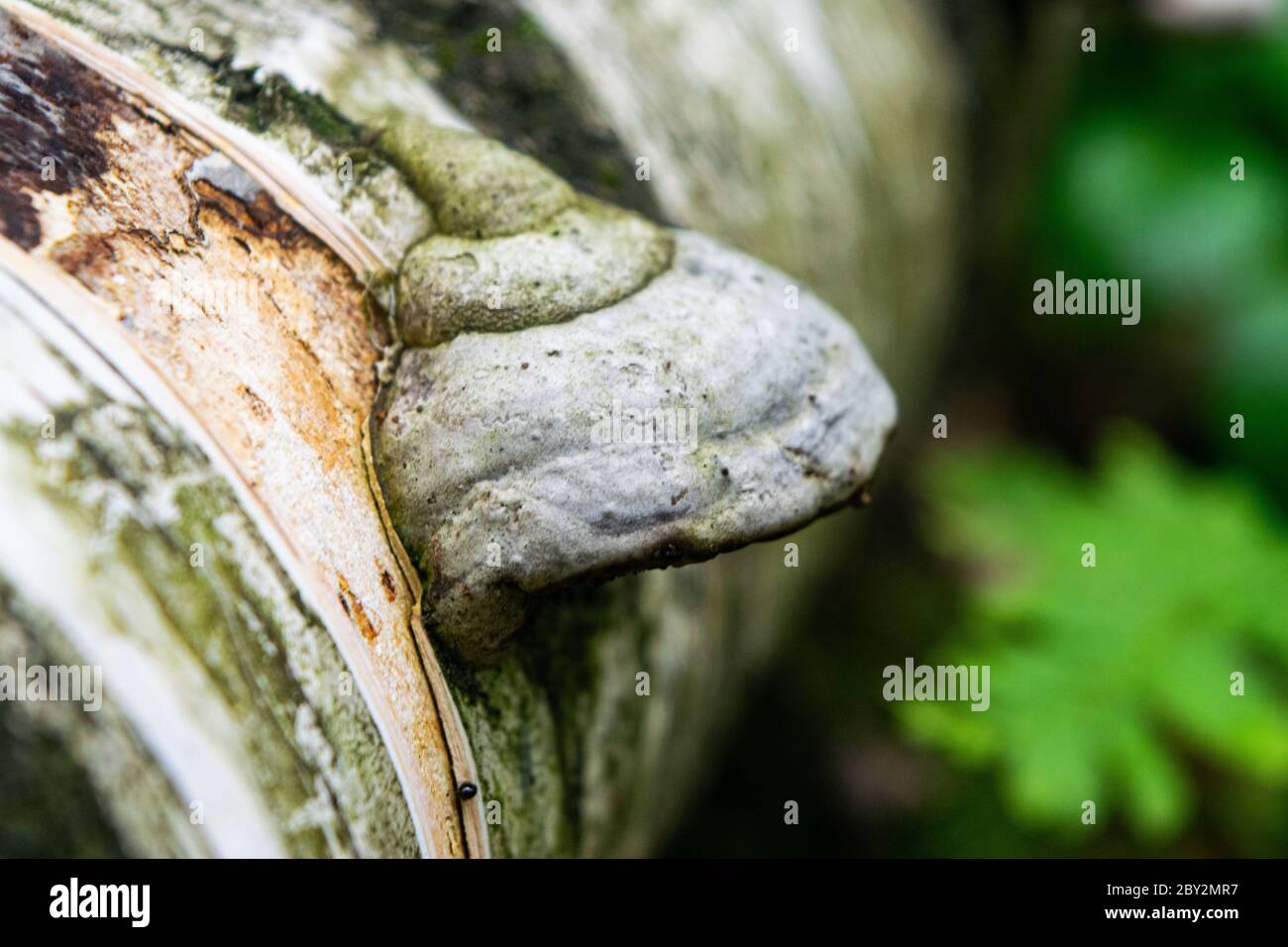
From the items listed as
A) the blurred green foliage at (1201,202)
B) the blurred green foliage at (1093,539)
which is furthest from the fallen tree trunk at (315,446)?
the blurred green foliage at (1201,202)

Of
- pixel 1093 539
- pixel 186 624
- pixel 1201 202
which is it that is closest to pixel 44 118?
pixel 186 624

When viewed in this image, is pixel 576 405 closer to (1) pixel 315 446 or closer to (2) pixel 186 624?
(1) pixel 315 446

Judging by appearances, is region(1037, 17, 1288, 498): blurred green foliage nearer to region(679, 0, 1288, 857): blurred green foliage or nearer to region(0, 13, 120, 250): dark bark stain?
region(679, 0, 1288, 857): blurred green foliage

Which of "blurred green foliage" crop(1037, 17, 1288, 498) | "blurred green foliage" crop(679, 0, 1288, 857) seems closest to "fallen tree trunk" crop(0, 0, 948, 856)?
"blurred green foliage" crop(679, 0, 1288, 857)

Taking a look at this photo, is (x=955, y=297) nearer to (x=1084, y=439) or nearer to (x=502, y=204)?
(x=1084, y=439)

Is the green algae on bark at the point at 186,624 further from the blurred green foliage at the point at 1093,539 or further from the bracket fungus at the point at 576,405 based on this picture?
the blurred green foliage at the point at 1093,539

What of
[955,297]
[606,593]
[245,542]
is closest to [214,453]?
[245,542]
